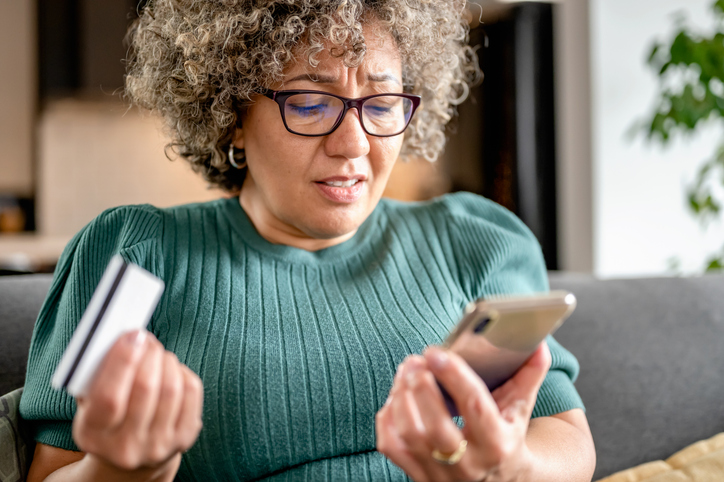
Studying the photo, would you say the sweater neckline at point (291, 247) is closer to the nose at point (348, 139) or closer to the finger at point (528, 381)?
the nose at point (348, 139)

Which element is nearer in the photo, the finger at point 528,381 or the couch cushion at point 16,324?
the finger at point 528,381

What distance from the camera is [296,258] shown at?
3.22 feet

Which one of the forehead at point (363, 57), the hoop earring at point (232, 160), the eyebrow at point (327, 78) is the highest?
the forehead at point (363, 57)

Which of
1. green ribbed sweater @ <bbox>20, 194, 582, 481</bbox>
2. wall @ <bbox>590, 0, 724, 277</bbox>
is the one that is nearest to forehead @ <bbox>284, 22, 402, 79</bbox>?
green ribbed sweater @ <bbox>20, 194, 582, 481</bbox>

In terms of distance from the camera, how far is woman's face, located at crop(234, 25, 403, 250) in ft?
2.94

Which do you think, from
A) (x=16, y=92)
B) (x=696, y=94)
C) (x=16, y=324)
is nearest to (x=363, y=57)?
(x=16, y=324)

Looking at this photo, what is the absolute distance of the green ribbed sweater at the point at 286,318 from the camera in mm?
802

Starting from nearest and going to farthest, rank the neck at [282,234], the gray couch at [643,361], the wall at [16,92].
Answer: the neck at [282,234], the gray couch at [643,361], the wall at [16,92]

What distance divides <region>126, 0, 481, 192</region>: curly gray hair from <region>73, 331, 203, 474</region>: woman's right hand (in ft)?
1.72

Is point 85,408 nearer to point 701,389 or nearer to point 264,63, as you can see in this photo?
point 264,63

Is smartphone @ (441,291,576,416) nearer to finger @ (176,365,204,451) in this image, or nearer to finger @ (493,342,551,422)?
finger @ (493,342,551,422)

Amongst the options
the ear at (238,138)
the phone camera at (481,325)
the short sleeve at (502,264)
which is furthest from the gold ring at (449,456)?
the ear at (238,138)

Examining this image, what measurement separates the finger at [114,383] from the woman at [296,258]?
133 mm

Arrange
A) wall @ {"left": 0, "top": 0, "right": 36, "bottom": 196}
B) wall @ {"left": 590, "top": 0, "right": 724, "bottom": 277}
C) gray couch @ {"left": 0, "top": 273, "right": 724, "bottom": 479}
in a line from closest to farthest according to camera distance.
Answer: gray couch @ {"left": 0, "top": 273, "right": 724, "bottom": 479} < wall @ {"left": 590, "top": 0, "right": 724, "bottom": 277} < wall @ {"left": 0, "top": 0, "right": 36, "bottom": 196}
